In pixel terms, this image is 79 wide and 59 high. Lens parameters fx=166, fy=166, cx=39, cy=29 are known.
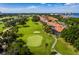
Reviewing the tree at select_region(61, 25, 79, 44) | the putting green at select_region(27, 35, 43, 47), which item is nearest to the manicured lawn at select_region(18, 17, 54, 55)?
the putting green at select_region(27, 35, 43, 47)

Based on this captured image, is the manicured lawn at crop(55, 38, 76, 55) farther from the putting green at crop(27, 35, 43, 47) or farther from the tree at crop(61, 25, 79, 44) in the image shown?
the putting green at crop(27, 35, 43, 47)

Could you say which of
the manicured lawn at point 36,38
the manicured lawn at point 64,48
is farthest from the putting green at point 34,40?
the manicured lawn at point 64,48

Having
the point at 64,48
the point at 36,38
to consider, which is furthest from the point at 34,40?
the point at 64,48
